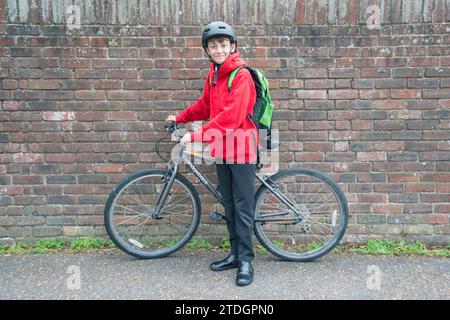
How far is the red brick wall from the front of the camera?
152 inches

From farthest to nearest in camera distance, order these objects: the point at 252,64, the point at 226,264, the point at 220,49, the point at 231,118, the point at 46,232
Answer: the point at 46,232, the point at 252,64, the point at 226,264, the point at 220,49, the point at 231,118

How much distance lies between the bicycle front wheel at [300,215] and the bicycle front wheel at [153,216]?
0.62m

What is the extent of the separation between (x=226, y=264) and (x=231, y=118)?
128 cm

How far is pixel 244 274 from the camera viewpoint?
11.0 ft

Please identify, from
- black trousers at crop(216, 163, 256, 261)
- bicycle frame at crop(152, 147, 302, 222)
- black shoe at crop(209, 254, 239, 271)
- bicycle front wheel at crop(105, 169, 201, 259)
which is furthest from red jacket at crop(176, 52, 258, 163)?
black shoe at crop(209, 254, 239, 271)

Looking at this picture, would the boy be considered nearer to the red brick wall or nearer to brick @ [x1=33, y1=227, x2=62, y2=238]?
the red brick wall

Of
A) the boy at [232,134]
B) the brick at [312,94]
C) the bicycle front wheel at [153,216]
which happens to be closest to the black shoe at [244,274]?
the boy at [232,134]

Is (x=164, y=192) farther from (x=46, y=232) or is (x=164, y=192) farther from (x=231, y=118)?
(x=46, y=232)

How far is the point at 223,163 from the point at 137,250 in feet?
3.82

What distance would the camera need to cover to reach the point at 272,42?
3.88 metres

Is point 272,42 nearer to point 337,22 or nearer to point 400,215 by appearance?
point 337,22

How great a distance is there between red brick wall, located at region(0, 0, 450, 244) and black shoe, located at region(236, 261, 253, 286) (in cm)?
89

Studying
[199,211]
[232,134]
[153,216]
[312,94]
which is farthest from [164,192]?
[312,94]

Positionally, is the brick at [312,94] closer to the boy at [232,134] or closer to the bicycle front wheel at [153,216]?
the boy at [232,134]
